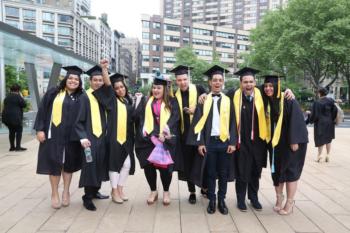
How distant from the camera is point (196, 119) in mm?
4172

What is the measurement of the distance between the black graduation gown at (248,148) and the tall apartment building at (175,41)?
62.3m

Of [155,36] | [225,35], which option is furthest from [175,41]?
[225,35]

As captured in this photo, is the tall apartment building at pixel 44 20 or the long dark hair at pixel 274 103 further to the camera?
the tall apartment building at pixel 44 20

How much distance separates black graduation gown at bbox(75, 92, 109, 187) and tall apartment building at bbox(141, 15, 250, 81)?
62.1m

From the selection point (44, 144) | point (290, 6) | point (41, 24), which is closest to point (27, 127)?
point (44, 144)

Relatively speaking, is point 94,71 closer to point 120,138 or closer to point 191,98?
point 120,138

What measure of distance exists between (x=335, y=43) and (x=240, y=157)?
81.1 ft

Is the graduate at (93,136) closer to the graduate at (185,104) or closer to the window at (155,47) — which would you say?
the graduate at (185,104)

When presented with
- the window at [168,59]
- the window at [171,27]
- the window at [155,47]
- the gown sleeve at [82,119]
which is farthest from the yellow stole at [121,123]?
the window at [171,27]

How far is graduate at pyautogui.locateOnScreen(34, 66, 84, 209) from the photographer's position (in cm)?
416

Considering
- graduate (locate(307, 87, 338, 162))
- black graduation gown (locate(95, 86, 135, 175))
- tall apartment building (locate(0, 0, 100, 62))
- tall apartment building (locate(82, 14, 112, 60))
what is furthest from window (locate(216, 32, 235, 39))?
black graduation gown (locate(95, 86, 135, 175))

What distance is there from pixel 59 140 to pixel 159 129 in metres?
1.30

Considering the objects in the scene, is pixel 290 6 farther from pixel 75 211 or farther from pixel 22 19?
→ pixel 22 19

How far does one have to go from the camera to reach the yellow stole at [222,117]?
160 inches
